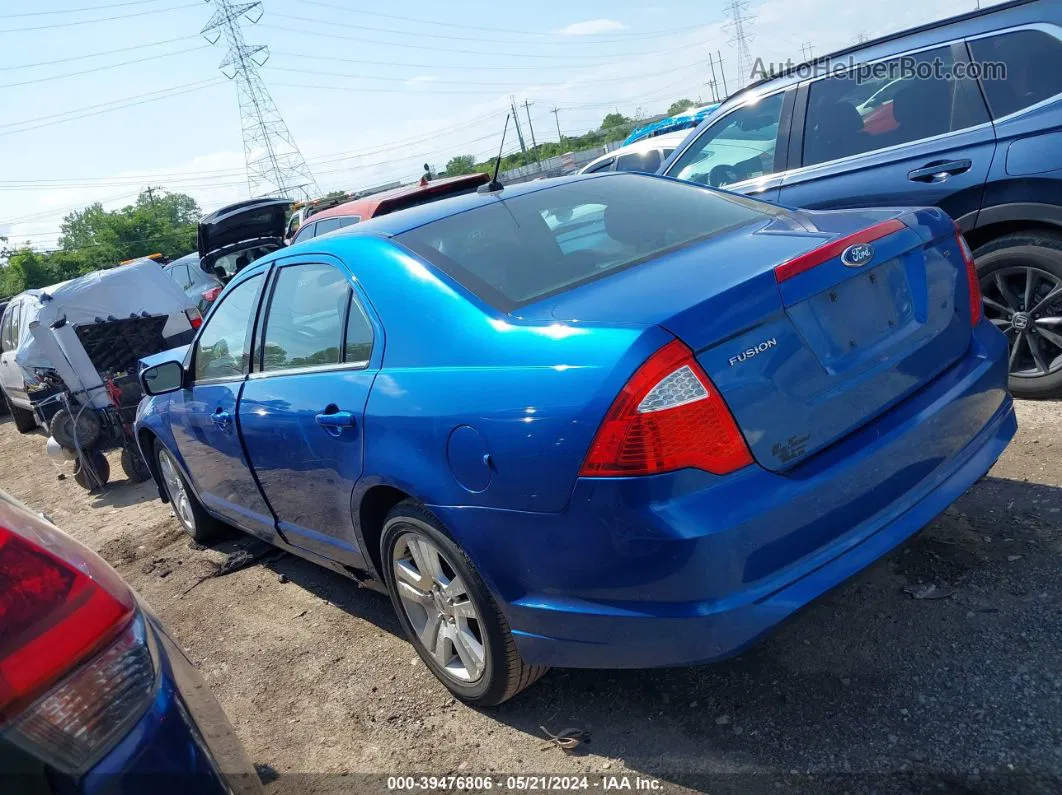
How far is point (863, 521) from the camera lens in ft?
7.80

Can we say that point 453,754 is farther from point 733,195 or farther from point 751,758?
point 733,195

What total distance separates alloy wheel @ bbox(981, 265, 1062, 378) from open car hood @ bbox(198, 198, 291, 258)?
32.3ft

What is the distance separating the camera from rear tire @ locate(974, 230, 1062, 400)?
4.16 metres

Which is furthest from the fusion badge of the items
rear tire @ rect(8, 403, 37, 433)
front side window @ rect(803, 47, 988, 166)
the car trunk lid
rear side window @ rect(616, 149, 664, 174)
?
rear tire @ rect(8, 403, 37, 433)

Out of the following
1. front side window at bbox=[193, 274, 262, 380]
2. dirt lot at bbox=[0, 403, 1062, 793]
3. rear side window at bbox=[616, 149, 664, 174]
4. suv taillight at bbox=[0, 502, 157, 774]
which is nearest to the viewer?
suv taillight at bbox=[0, 502, 157, 774]

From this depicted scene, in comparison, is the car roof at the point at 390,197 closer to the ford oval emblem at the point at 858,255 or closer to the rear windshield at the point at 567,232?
the rear windshield at the point at 567,232

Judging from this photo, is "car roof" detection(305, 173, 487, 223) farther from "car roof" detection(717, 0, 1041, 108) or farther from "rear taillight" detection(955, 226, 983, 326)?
"rear taillight" detection(955, 226, 983, 326)

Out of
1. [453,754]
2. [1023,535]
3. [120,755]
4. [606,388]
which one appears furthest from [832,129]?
[120,755]

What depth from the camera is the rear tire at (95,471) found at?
7.77 metres

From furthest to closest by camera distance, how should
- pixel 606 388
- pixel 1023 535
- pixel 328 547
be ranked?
pixel 328 547, pixel 1023 535, pixel 606 388

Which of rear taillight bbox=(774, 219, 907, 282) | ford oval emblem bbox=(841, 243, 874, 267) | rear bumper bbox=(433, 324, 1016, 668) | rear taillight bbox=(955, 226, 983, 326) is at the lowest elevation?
rear bumper bbox=(433, 324, 1016, 668)

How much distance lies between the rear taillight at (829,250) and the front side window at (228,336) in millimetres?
2535

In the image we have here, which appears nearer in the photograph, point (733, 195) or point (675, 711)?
point (675, 711)

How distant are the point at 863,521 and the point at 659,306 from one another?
0.84m
